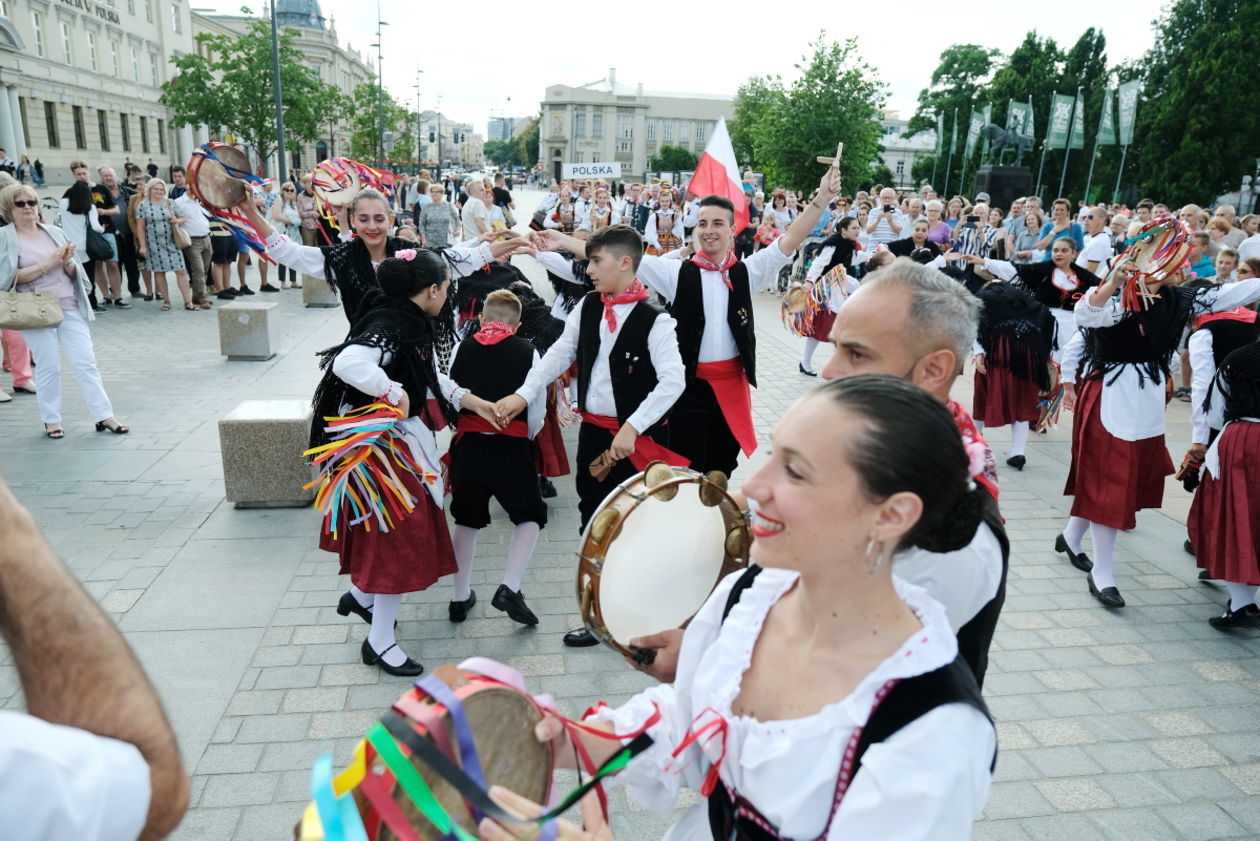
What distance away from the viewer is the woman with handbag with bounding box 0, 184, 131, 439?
22.1ft

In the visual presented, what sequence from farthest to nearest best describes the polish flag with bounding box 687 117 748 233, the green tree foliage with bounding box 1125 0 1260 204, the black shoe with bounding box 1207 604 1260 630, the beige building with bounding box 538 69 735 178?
the beige building with bounding box 538 69 735 178
the green tree foliage with bounding box 1125 0 1260 204
the polish flag with bounding box 687 117 748 233
the black shoe with bounding box 1207 604 1260 630

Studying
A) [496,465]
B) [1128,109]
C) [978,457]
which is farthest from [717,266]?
[1128,109]

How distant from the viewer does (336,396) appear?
3910mm

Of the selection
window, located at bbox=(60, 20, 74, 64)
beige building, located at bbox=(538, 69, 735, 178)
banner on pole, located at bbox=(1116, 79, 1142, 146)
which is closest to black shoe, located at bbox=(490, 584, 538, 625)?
banner on pole, located at bbox=(1116, 79, 1142, 146)

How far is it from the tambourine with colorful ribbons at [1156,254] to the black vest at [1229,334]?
2.19 ft

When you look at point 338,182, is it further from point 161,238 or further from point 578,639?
point 161,238

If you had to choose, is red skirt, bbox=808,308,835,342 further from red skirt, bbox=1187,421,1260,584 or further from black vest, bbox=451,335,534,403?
black vest, bbox=451,335,534,403

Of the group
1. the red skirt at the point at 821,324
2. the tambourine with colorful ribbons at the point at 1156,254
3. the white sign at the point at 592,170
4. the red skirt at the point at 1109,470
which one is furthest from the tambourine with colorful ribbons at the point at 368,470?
the white sign at the point at 592,170

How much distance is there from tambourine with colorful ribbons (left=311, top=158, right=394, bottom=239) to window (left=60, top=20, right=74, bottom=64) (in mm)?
46482

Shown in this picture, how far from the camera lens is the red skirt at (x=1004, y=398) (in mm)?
7312

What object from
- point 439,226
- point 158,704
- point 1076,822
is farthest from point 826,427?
point 439,226

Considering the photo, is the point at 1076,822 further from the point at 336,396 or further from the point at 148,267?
the point at 148,267

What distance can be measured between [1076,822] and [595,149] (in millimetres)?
117683

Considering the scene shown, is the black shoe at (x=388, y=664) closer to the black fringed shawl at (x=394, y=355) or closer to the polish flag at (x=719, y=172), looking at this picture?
the black fringed shawl at (x=394, y=355)
